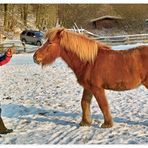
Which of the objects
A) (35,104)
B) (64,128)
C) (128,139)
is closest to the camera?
(128,139)

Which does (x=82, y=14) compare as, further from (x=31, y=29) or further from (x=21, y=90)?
(x=21, y=90)

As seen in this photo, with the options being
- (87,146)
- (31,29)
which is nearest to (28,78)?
(31,29)

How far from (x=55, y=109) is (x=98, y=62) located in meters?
0.88

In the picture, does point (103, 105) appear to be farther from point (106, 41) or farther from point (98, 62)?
point (106, 41)

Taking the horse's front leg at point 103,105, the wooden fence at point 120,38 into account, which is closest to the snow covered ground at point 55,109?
the horse's front leg at point 103,105

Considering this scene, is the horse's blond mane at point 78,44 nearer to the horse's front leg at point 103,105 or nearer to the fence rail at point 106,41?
the horse's front leg at point 103,105

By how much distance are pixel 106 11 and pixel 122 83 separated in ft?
3.57

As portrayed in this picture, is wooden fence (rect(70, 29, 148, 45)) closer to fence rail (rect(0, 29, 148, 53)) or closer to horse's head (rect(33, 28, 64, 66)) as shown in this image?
fence rail (rect(0, 29, 148, 53))

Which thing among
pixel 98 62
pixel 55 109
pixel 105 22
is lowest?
pixel 55 109

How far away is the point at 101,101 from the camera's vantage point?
12.5ft

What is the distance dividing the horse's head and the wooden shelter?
30.3 inches

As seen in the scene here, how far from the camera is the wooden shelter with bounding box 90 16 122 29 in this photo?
4441 mm

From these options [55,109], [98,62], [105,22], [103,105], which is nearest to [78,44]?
[98,62]

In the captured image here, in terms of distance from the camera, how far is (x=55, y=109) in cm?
431
